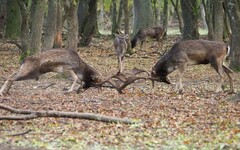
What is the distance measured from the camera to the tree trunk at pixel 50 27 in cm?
2161

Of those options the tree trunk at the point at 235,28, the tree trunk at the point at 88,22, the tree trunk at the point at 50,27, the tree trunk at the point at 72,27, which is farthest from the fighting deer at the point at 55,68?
the tree trunk at the point at 88,22

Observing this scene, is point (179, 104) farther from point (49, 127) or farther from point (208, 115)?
point (49, 127)

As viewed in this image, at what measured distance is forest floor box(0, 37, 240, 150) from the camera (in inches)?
360

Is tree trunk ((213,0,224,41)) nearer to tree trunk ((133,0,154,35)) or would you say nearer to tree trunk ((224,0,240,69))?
tree trunk ((224,0,240,69))

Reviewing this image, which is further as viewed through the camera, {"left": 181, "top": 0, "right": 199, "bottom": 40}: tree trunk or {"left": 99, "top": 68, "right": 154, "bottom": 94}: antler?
{"left": 181, "top": 0, "right": 199, "bottom": 40}: tree trunk

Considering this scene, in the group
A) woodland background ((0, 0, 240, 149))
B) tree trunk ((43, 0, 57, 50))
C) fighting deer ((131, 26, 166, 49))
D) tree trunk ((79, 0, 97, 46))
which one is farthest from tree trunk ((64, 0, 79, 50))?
tree trunk ((79, 0, 97, 46))

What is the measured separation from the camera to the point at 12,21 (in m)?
35.0

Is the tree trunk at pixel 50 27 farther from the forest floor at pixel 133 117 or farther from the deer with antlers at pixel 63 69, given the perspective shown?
the deer with antlers at pixel 63 69

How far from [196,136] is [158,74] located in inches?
225

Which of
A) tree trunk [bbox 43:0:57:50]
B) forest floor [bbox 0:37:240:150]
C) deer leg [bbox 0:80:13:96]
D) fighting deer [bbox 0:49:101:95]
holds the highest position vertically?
tree trunk [bbox 43:0:57:50]

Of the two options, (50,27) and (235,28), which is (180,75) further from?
(50,27)

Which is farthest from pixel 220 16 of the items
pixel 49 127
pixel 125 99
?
pixel 49 127

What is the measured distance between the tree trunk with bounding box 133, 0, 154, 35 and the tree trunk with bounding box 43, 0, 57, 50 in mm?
10196

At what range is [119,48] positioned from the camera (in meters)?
22.5
